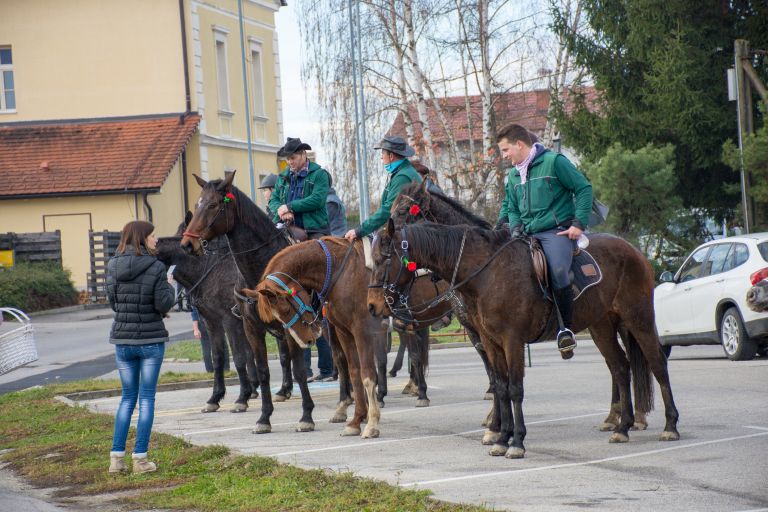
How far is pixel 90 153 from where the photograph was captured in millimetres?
42094

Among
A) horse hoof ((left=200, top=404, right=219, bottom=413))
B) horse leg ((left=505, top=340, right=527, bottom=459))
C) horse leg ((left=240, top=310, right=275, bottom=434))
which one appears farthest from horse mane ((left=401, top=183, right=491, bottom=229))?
horse hoof ((left=200, top=404, right=219, bottom=413))

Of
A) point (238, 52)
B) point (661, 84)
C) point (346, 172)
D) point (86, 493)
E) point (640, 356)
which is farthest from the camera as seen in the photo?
point (238, 52)

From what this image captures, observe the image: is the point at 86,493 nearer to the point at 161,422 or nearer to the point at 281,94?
the point at 161,422

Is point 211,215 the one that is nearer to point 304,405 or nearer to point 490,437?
point 304,405

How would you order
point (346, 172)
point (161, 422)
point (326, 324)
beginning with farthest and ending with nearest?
point (346, 172) < point (161, 422) < point (326, 324)

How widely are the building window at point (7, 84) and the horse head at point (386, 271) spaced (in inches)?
1475

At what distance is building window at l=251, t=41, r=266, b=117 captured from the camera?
4791cm

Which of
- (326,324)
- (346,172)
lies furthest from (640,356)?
(346,172)

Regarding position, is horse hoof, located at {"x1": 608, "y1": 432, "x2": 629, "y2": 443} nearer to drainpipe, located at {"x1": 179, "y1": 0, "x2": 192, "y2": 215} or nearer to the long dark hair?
the long dark hair

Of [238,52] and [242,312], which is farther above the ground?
[238,52]

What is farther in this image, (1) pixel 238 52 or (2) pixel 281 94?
(2) pixel 281 94

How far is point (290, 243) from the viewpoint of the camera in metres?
12.6

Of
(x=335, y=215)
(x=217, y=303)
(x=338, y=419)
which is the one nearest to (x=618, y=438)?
(x=338, y=419)

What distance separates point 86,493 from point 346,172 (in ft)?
109
